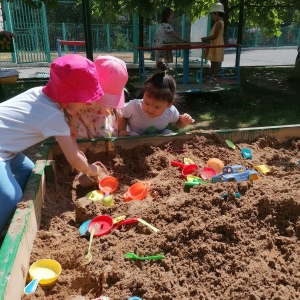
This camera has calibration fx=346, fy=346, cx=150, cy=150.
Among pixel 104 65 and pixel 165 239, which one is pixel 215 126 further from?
pixel 165 239

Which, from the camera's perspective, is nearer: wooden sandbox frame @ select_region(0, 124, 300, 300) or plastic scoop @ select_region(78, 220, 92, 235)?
wooden sandbox frame @ select_region(0, 124, 300, 300)

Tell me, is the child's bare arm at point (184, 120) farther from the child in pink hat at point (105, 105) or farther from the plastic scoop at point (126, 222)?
the plastic scoop at point (126, 222)

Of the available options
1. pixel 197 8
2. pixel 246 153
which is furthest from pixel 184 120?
pixel 197 8

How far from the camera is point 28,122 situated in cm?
182

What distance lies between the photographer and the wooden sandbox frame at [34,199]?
4.18 ft

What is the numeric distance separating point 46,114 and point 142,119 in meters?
1.17

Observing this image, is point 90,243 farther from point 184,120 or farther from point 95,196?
point 184,120

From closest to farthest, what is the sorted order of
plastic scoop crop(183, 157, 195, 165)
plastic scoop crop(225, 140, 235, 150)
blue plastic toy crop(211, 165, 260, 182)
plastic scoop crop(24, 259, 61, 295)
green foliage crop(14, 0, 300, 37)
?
plastic scoop crop(24, 259, 61, 295), blue plastic toy crop(211, 165, 260, 182), plastic scoop crop(183, 157, 195, 165), plastic scoop crop(225, 140, 235, 150), green foliage crop(14, 0, 300, 37)

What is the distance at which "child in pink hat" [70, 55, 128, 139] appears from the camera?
2486 mm

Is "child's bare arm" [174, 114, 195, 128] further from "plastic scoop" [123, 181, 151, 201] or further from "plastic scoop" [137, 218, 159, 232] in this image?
"plastic scoop" [137, 218, 159, 232]

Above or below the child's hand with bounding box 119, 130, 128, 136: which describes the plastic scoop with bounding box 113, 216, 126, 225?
below

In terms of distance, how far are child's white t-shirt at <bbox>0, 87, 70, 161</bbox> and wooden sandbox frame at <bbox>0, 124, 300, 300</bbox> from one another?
0.23 m

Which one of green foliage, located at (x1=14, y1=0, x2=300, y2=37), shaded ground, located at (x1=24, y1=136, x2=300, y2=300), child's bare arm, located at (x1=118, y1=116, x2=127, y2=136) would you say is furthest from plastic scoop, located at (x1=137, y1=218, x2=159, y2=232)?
green foliage, located at (x1=14, y1=0, x2=300, y2=37)

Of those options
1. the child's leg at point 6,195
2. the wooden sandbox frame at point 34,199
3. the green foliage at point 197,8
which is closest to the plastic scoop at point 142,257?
the wooden sandbox frame at point 34,199
